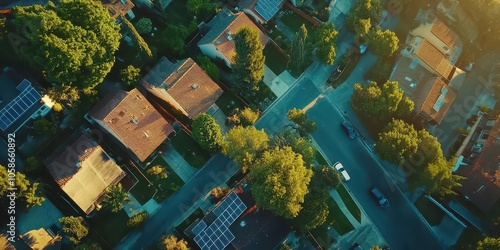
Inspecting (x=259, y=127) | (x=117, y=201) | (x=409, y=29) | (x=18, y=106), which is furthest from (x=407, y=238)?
(x=18, y=106)

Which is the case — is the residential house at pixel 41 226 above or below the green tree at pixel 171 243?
below

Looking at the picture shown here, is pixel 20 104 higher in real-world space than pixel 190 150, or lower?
lower

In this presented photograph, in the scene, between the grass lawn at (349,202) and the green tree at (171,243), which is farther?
the grass lawn at (349,202)

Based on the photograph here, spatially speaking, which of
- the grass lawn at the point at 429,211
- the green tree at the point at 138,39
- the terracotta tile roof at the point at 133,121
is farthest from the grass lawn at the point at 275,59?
the grass lawn at the point at 429,211

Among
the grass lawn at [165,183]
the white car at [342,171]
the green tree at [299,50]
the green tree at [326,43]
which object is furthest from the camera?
the green tree at [326,43]

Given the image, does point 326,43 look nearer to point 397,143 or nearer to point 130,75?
→ point 397,143

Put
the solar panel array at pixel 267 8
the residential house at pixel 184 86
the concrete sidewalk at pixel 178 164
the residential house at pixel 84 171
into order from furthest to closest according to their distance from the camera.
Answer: the solar panel array at pixel 267 8, the concrete sidewalk at pixel 178 164, the residential house at pixel 184 86, the residential house at pixel 84 171

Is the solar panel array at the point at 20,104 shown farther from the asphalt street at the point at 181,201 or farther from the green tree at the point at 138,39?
the asphalt street at the point at 181,201

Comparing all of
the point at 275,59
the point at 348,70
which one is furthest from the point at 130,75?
the point at 348,70
